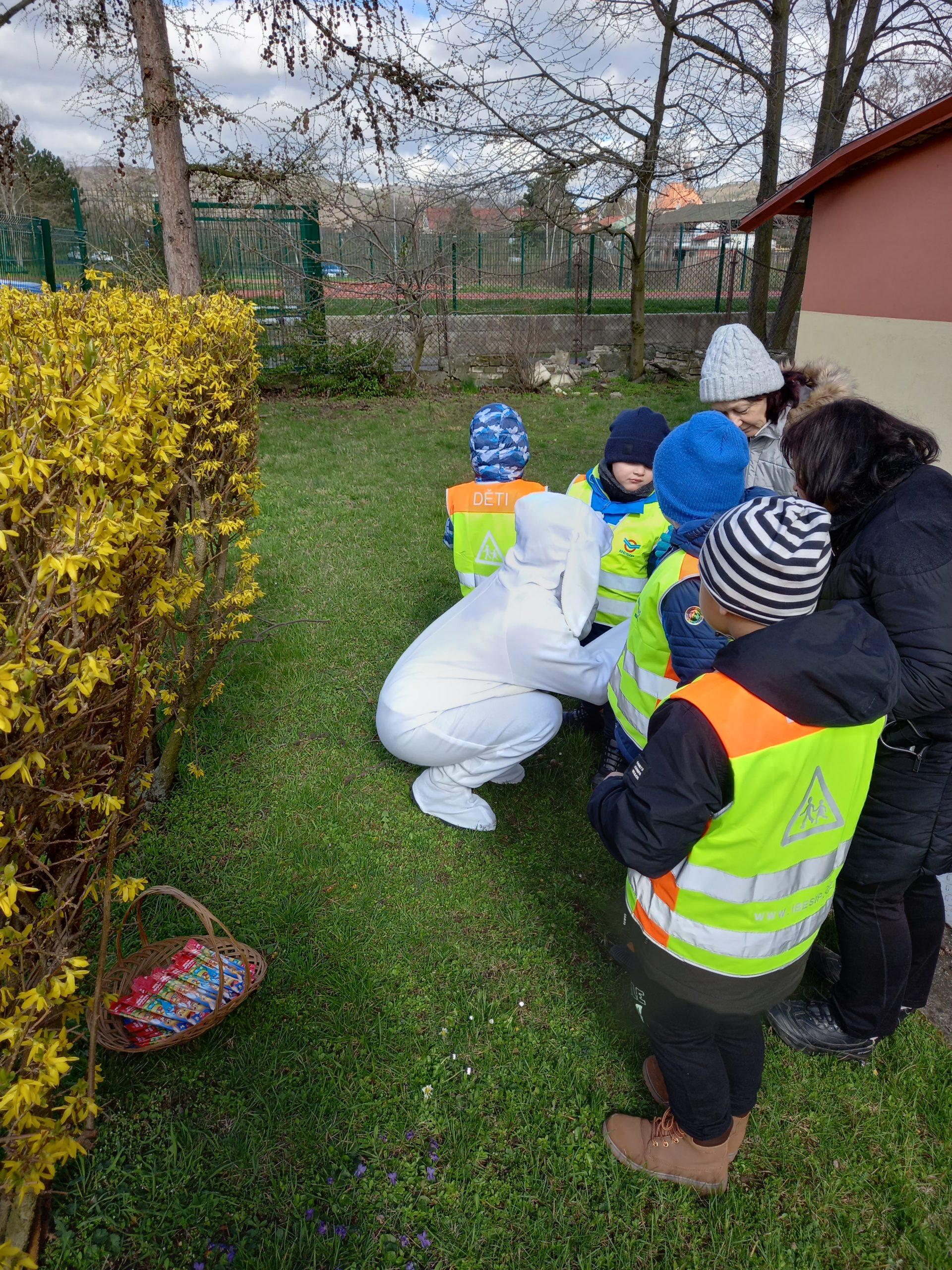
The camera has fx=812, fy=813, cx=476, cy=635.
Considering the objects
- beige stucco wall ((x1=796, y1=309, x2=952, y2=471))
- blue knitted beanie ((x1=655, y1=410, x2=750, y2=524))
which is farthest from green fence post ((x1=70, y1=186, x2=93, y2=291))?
blue knitted beanie ((x1=655, y1=410, x2=750, y2=524))

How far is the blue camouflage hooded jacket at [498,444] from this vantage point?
385 cm

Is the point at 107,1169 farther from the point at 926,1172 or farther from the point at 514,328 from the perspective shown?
the point at 514,328

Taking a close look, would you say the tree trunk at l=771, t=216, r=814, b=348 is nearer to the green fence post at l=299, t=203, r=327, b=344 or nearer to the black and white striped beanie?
the green fence post at l=299, t=203, r=327, b=344

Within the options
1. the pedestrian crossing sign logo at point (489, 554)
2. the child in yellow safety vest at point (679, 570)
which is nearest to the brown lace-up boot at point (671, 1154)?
the child in yellow safety vest at point (679, 570)

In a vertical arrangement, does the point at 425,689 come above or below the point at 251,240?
below

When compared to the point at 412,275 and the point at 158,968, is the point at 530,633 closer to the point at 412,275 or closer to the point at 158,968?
the point at 158,968

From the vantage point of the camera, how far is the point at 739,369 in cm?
316

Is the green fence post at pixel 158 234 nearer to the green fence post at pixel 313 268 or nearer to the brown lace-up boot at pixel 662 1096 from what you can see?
the green fence post at pixel 313 268

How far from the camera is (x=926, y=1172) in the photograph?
210 centimetres

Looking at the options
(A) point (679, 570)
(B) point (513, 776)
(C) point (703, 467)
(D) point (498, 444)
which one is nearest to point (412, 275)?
(D) point (498, 444)

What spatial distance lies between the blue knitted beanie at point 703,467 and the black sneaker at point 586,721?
6.19 feet

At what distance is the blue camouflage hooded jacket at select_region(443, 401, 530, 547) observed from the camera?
385cm

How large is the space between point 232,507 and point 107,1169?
2.67m

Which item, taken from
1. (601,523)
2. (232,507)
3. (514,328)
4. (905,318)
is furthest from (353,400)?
(601,523)
